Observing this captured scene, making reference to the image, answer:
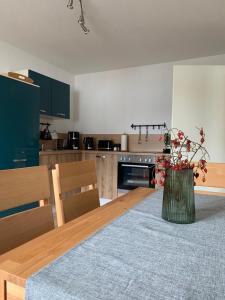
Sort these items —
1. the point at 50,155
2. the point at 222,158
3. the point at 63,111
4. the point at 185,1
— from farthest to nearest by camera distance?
the point at 63,111, the point at 50,155, the point at 222,158, the point at 185,1

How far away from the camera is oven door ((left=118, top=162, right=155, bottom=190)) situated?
11.7 ft

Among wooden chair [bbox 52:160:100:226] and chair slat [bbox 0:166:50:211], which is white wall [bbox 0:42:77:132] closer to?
wooden chair [bbox 52:160:100:226]

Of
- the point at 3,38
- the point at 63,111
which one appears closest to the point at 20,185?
the point at 3,38

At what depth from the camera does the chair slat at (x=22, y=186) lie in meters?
0.88

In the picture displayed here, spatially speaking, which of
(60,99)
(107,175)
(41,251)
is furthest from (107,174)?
(41,251)

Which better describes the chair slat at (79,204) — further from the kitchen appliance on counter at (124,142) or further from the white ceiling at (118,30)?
the kitchen appliance on counter at (124,142)

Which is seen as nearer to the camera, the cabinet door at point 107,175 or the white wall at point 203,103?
the white wall at point 203,103

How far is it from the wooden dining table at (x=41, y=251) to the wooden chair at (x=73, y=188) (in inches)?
8.1

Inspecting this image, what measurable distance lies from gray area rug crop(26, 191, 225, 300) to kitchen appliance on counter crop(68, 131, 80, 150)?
3.46 m

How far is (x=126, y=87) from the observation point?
4.19 metres

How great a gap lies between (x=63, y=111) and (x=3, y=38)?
1291mm

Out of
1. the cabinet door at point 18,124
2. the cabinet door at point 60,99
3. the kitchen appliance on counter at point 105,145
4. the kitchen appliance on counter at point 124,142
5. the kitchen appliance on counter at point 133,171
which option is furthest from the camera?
the kitchen appliance on counter at point 105,145

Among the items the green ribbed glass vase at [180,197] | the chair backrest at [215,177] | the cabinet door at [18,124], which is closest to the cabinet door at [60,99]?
the cabinet door at [18,124]

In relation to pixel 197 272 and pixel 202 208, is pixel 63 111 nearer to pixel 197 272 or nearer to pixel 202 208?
pixel 202 208
